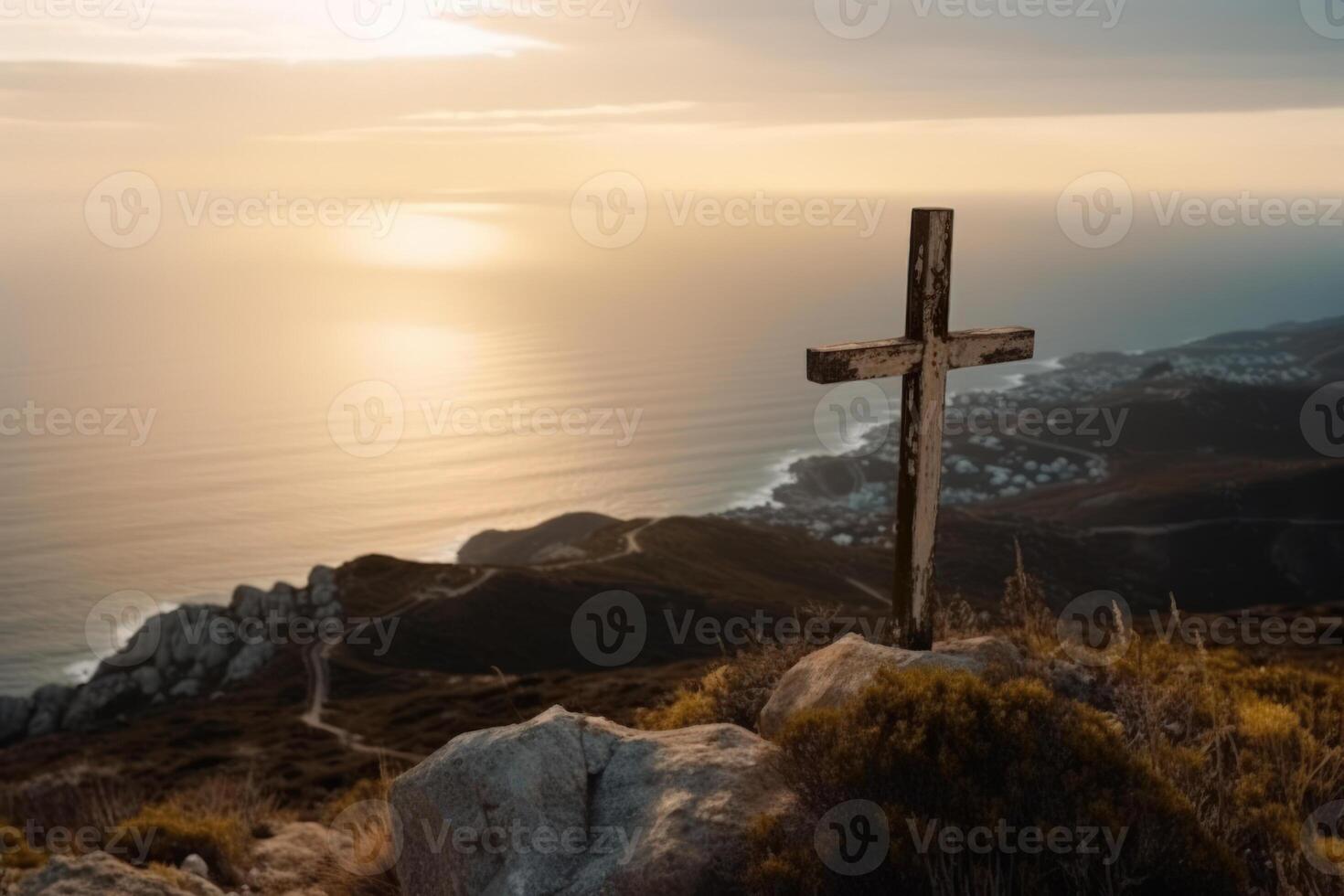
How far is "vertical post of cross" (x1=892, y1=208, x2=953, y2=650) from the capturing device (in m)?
7.36

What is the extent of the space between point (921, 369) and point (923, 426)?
0.46 meters

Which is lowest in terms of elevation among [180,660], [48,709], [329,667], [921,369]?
[48,709]

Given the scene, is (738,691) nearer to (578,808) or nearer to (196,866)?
(578,808)

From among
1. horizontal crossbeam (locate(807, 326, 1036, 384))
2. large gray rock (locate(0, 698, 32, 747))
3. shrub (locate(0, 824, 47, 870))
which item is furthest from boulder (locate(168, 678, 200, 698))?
horizontal crossbeam (locate(807, 326, 1036, 384))


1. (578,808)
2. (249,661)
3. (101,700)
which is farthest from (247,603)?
(578,808)

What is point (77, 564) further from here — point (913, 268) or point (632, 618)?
point (913, 268)

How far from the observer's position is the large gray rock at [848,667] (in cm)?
571

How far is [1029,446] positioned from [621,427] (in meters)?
51.3

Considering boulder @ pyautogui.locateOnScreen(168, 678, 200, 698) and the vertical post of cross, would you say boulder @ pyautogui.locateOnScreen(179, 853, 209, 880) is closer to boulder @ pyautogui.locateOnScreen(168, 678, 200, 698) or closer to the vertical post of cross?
the vertical post of cross

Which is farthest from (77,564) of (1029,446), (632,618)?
(1029,446)

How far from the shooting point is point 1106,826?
4117 millimetres

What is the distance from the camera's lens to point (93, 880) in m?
4.99

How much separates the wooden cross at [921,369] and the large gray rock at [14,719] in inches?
2277

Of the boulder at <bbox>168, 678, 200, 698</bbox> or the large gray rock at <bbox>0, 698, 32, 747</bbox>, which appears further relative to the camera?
the boulder at <bbox>168, 678, 200, 698</bbox>
